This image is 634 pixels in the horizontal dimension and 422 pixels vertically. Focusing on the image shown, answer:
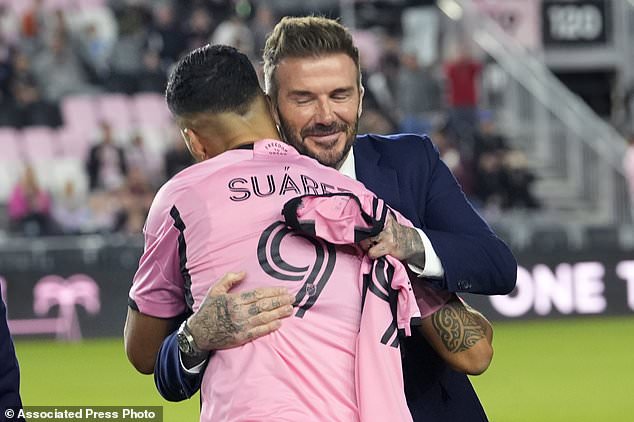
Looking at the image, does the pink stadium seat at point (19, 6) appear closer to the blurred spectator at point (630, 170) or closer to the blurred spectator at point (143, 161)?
the blurred spectator at point (143, 161)

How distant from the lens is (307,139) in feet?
12.7

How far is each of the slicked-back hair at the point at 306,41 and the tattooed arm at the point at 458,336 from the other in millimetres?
750

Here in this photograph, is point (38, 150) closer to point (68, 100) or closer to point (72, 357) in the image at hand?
point (68, 100)

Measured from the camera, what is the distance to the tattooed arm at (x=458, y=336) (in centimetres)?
360

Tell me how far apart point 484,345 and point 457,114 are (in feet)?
49.9

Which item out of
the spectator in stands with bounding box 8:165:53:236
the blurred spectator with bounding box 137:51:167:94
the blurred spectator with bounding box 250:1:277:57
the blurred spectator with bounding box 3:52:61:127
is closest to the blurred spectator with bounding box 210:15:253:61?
the blurred spectator with bounding box 250:1:277:57

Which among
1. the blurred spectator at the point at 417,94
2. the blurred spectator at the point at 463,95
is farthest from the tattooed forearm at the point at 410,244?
the blurred spectator at the point at 417,94

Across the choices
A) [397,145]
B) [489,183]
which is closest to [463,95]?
[489,183]

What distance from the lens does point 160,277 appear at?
137 inches

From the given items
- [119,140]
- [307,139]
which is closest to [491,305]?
[119,140]

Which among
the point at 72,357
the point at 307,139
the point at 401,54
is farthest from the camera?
the point at 401,54

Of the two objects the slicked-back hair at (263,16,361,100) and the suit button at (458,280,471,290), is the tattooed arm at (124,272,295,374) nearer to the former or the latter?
the suit button at (458,280,471,290)

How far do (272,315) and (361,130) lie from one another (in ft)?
45.7

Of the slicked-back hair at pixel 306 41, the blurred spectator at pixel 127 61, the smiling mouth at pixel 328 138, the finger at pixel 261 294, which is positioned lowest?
the finger at pixel 261 294
